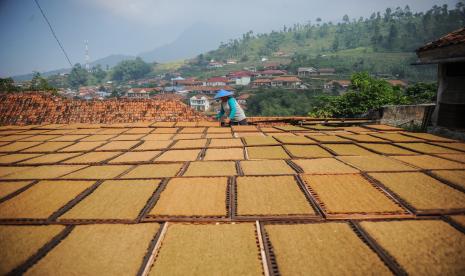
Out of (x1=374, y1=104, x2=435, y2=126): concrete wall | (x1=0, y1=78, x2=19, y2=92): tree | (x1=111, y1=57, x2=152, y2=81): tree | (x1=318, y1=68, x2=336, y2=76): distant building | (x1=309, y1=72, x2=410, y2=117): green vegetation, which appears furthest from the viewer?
(x1=111, y1=57, x2=152, y2=81): tree

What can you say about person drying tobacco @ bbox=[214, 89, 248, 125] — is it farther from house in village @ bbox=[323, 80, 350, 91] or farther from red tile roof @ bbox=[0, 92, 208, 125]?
house in village @ bbox=[323, 80, 350, 91]

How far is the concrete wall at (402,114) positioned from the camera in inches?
306

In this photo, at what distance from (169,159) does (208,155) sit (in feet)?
1.76

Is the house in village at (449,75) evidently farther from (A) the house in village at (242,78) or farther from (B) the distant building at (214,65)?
(B) the distant building at (214,65)

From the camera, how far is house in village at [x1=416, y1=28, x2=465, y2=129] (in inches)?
194

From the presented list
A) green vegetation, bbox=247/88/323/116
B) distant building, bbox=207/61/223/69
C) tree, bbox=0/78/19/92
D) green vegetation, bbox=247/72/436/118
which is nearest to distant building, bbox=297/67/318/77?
green vegetation, bbox=247/88/323/116

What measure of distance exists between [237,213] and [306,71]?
74138mm

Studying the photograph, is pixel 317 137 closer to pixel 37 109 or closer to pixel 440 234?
pixel 440 234

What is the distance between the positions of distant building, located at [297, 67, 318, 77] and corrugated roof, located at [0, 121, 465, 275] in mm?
70192

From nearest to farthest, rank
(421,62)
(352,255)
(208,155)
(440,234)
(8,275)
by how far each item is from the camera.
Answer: (8,275) < (352,255) < (440,234) < (208,155) < (421,62)

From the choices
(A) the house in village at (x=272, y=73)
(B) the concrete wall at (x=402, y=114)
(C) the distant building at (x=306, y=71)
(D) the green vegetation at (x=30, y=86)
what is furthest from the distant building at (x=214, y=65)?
(B) the concrete wall at (x=402, y=114)

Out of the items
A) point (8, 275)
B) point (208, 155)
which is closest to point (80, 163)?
point (208, 155)

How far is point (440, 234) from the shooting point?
1.77 meters

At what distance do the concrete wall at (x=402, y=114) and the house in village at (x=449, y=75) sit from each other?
2101 mm
